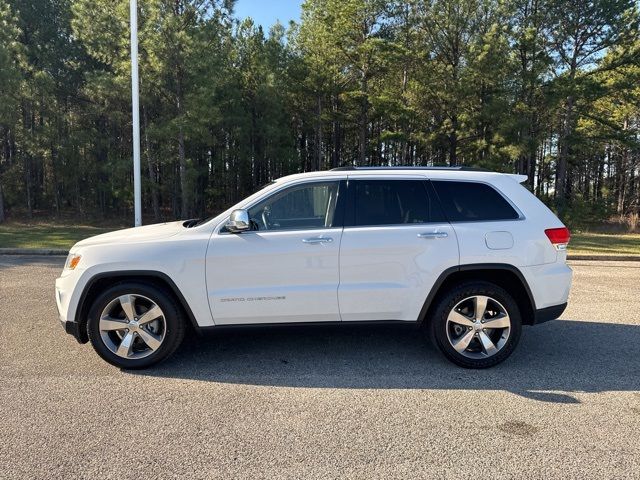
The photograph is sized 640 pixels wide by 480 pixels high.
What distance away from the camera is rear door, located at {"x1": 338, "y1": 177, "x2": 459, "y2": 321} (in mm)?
4301

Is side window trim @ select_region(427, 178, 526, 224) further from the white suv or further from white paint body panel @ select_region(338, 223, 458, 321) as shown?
white paint body panel @ select_region(338, 223, 458, 321)

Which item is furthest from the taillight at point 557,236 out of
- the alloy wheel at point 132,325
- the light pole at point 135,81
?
the light pole at point 135,81

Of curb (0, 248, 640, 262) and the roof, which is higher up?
the roof

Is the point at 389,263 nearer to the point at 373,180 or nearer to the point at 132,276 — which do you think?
the point at 373,180

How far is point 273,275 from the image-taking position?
4.27 m

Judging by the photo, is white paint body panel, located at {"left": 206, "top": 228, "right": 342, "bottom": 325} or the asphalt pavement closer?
the asphalt pavement

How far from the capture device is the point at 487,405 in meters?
3.69

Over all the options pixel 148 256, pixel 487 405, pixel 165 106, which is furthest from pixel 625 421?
pixel 165 106

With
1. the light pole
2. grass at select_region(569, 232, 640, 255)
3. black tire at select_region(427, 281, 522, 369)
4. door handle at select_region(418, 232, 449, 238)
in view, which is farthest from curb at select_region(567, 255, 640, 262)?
the light pole

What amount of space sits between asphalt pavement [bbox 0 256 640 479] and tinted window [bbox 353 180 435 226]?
1378mm

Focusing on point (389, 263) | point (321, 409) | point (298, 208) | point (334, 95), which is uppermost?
point (334, 95)

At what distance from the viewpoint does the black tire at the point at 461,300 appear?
438 centimetres

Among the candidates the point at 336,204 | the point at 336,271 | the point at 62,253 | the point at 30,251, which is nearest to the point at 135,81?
the point at 62,253

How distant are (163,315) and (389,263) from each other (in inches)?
82.4
